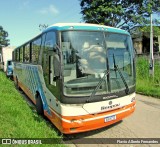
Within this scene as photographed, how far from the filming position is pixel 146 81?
51.3 feet

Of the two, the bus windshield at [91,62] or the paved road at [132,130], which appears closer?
the bus windshield at [91,62]

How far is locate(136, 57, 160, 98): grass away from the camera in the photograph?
13003 millimetres

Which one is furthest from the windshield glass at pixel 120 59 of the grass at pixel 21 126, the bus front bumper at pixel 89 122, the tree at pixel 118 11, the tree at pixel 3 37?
the tree at pixel 3 37

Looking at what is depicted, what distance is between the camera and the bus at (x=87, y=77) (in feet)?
18.2

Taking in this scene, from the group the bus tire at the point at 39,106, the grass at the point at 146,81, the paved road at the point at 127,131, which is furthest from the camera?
the grass at the point at 146,81

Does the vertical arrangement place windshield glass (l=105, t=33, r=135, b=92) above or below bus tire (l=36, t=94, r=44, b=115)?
above

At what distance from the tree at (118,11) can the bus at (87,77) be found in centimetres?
2093

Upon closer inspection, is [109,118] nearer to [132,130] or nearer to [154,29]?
[132,130]

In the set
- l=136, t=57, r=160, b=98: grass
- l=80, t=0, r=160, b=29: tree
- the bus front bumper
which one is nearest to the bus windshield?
the bus front bumper

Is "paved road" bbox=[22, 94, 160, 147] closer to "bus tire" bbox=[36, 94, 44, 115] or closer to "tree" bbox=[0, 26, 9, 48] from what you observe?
"bus tire" bbox=[36, 94, 44, 115]

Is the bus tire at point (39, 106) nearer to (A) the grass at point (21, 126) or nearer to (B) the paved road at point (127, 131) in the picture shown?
(A) the grass at point (21, 126)

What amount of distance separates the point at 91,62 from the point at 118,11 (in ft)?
73.3

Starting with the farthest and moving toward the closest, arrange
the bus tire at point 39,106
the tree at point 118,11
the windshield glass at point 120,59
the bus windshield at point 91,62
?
the tree at point 118,11 < the bus tire at point 39,106 < the windshield glass at point 120,59 < the bus windshield at point 91,62

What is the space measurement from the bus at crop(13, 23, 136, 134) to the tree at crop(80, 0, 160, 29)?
824 inches
